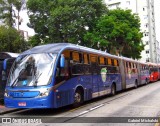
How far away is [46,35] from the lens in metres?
41.6

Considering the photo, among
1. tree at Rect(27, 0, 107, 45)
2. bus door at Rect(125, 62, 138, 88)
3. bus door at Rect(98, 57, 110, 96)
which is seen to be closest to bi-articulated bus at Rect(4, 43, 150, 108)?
bus door at Rect(98, 57, 110, 96)

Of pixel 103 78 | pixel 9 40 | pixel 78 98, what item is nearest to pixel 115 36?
pixel 9 40

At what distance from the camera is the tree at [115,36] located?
1554 inches

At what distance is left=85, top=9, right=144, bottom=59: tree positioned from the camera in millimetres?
39469

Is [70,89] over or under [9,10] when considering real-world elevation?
under

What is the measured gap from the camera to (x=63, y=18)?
38.8m

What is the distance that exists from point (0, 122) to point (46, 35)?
31.7 meters

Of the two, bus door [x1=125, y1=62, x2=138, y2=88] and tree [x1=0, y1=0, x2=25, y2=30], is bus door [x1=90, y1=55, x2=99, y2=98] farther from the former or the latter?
tree [x1=0, y1=0, x2=25, y2=30]

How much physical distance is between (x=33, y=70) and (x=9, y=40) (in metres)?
28.4

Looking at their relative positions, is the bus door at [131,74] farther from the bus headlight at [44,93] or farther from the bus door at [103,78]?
the bus headlight at [44,93]

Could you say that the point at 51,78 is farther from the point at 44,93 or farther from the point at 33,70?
the point at 33,70

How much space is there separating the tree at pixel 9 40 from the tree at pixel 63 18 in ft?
10.1

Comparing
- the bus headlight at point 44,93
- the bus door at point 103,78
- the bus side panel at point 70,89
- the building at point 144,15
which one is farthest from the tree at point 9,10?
the building at point 144,15

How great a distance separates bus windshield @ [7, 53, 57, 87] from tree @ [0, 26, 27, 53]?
27265 millimetres
